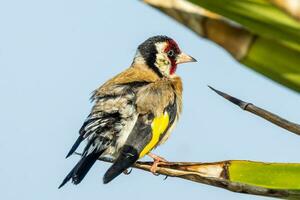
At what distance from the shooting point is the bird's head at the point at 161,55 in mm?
7062

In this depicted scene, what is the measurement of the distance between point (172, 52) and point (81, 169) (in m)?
2.33

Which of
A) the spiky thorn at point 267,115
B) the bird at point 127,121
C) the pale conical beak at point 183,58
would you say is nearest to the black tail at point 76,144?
the bird at point 127,121

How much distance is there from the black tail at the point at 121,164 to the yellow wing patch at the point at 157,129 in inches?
8.4

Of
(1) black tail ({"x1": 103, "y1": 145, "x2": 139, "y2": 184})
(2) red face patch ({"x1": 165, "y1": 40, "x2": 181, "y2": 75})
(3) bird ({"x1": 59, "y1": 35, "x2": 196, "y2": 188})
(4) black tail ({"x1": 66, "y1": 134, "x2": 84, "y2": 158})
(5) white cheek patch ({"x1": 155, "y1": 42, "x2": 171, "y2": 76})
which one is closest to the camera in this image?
(1) black tail ({"x1": 103, "y1": 145, "x2": 139, "y2": 184})

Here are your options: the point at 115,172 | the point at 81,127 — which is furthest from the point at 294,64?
the point at 81,127

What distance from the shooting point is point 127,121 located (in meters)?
5.84

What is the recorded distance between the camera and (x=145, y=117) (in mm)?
5844

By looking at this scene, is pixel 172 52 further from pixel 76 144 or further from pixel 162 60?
pixel 76 144

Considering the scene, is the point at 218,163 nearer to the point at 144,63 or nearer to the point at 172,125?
the point at 172,125

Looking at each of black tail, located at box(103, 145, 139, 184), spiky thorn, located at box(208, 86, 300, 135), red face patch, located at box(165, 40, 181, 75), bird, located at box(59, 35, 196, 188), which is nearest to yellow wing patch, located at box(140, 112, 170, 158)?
bird, located at box(59, 35, 196, 188)

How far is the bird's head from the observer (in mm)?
7062

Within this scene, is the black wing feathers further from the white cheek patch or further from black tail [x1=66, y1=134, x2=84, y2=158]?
the white cheek patch

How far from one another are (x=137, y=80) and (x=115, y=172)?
4.57 feet

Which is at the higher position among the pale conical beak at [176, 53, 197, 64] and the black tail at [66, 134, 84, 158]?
the pale conical beak at [176, 53, 197, 64]
